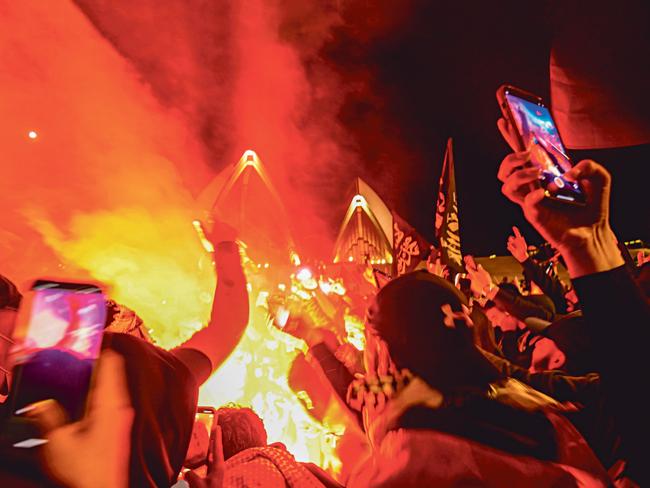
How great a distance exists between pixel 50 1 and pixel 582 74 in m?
5.67

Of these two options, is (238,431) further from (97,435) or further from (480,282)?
(480,282)

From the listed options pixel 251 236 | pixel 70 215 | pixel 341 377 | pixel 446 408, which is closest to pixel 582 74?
pixel 341 377

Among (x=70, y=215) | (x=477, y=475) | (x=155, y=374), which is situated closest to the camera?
(x=477, y=475)

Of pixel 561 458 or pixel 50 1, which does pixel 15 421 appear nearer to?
pixel 561 458

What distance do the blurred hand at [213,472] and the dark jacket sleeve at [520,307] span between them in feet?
9.00

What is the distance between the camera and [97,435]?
1007 mm

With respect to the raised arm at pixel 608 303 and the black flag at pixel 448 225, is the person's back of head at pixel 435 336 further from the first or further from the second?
the black flag at pixel 448 225

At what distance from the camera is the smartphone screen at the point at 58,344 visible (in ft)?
2.96

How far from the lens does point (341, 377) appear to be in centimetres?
192

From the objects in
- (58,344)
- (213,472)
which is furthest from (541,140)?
(213,472)

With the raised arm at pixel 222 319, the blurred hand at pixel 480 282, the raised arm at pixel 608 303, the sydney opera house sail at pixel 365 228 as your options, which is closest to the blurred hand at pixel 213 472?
the raised arm at pixel 222 319

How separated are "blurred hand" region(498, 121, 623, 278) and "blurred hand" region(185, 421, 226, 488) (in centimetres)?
116

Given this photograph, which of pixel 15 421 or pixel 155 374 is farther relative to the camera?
pixel 155 374

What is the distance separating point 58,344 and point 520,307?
3.44 metres
